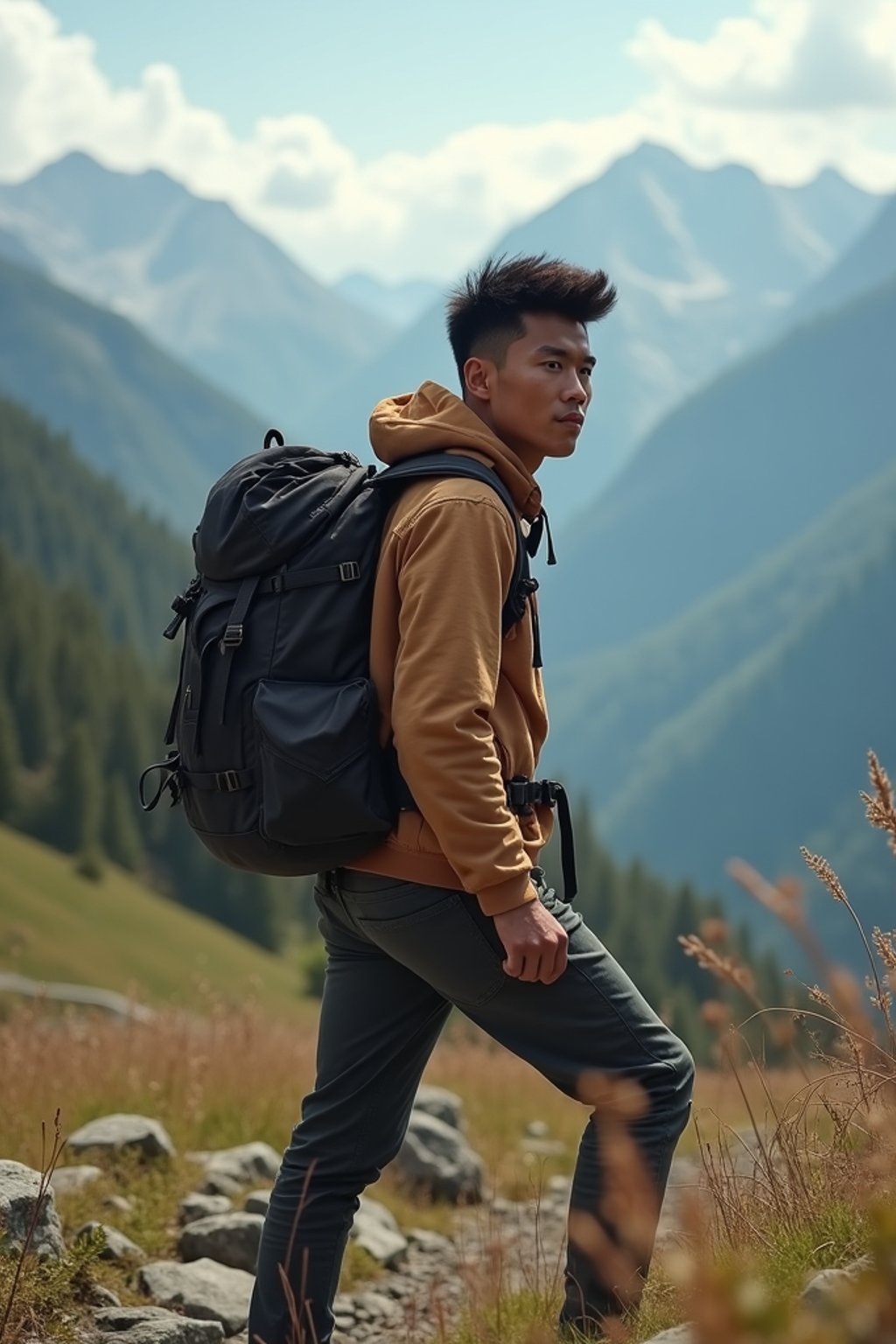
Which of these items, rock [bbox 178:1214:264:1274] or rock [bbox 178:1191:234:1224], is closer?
rock [bbox 178:1214:264:1274]

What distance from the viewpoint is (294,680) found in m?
3.56

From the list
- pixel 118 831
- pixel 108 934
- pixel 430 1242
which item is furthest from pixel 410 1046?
pixel 118 831

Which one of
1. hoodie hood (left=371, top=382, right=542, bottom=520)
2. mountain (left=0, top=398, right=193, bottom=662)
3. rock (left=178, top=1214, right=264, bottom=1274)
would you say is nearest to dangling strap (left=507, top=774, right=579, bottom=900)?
hoodie hood (left=371, top=382, right=542, bottom=520)

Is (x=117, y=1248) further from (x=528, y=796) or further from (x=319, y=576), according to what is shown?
(x=319, y=576)

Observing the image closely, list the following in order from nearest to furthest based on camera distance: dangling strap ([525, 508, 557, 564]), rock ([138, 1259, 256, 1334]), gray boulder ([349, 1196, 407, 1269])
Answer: dangling strap ([525, 508, 557, 564]) < rock ([138, 1259, 256, 1334]) < gray boulder ([349, 1196, 407, 1269])

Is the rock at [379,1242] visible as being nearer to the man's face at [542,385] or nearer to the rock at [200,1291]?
the rock at [200,1291]

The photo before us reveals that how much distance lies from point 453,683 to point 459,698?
0.11 ft

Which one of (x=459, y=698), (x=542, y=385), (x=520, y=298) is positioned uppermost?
(x=520, y=298)

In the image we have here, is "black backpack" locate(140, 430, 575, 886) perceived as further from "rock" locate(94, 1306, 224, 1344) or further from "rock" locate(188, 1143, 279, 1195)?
"rock" locate(188, 1143, 279, 1195)

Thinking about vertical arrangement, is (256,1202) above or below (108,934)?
below

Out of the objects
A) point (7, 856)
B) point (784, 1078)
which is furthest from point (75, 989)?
point (784, 1078)

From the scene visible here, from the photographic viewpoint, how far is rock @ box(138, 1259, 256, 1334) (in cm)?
477

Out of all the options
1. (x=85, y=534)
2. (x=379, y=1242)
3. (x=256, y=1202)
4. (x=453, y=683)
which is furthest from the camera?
(x=85, y=534)

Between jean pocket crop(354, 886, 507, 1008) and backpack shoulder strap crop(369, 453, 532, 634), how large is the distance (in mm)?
639
